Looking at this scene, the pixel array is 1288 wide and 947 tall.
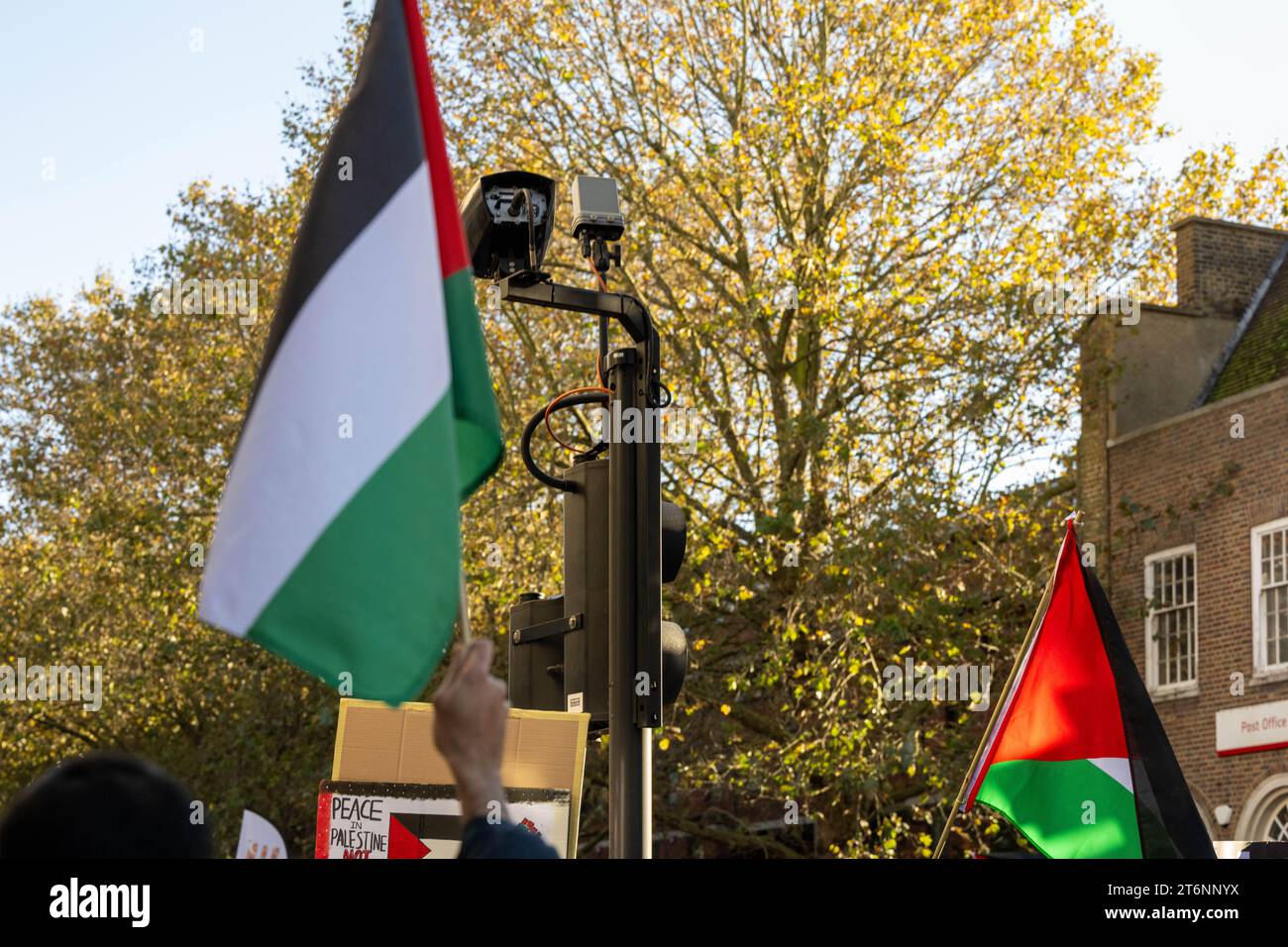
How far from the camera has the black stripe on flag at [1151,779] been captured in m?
6.35

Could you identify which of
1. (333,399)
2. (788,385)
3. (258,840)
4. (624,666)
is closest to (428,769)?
(258,840)

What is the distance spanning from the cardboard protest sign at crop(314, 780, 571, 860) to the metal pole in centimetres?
22

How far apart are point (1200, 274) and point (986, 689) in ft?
35.6

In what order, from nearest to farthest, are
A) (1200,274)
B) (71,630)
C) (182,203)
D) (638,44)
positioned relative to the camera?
(638,44), (71,630), (1200,274), (182,203)

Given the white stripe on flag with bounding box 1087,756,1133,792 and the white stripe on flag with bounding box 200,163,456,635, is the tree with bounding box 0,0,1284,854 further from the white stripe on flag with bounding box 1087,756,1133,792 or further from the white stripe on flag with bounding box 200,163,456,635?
the white stripe on flag with bounding box 200,163,456,635

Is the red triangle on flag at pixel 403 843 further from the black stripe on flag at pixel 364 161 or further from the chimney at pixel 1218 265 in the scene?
the chimney at pixel 1218 265

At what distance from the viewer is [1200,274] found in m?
26.5

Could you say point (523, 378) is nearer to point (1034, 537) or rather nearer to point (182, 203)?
point (1034, 537)

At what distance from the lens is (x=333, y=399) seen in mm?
3600

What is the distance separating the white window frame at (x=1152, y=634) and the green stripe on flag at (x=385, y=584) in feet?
70.3

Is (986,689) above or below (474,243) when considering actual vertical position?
below

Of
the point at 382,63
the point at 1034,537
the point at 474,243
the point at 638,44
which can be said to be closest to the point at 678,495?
the point at 1034,537

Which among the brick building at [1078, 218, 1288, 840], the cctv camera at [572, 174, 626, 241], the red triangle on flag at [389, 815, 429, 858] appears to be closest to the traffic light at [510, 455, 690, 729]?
the red triangle on flag at [389, 815, 429, 858]

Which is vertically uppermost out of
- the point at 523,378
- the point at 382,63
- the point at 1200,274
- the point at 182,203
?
the point at 182,203
